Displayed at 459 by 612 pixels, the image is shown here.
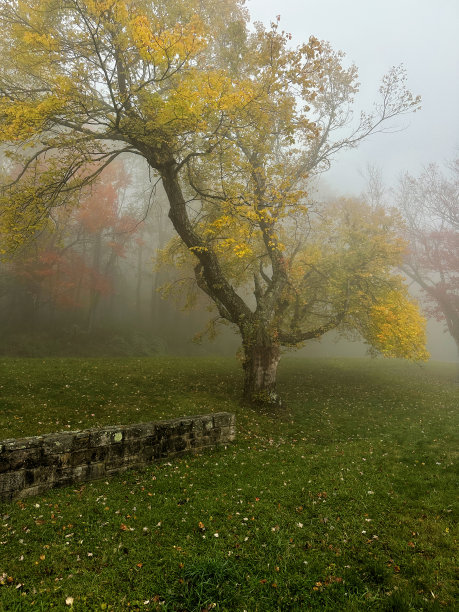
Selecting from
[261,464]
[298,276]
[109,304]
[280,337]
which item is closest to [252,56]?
[298,276]

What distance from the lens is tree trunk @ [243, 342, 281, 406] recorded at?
49.2 ft

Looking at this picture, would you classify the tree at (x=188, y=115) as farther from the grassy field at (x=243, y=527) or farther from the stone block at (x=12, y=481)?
the stone block at (x=12, y=481)

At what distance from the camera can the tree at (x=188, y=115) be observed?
1077cm

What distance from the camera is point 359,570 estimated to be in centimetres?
479

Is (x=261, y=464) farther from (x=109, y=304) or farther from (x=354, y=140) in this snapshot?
(x=109, y=304)

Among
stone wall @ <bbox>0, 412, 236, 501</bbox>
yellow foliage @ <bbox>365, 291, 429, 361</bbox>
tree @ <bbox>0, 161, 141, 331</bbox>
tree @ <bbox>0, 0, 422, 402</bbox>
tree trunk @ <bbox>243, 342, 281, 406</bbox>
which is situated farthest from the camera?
tree @ <bbox>0, 161, 141, 331</bbox>

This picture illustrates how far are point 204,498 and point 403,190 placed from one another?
35.5 m

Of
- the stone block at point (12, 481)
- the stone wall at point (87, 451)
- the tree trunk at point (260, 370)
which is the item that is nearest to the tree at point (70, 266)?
the tree trunk at point (260, 370)

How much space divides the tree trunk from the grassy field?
2.75m

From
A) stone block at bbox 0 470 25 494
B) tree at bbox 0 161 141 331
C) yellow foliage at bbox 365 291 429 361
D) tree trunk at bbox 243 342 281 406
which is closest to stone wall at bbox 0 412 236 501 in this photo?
stone block at bbox 0 470 25 494

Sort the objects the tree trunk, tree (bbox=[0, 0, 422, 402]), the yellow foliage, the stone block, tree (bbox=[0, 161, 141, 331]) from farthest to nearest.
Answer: tree (bbox=[0, 161, 141, 331]) < the yellow foliage < the tree trunk < tree (bbox=[0, 0, 422, 402]) < the stone block

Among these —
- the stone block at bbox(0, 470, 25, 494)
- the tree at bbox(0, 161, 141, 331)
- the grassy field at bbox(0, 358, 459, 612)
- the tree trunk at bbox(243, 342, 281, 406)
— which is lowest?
the grassy field at bbox(0, 358, 459, 612)

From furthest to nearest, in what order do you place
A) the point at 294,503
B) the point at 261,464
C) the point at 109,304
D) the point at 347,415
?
the point at 109,304
the point at 347,415
the point at 261,464
the point at 294,503

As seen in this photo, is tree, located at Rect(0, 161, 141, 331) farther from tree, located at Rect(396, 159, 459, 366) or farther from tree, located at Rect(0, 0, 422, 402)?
tree, located at Rect(396, 159, 459, 366)
